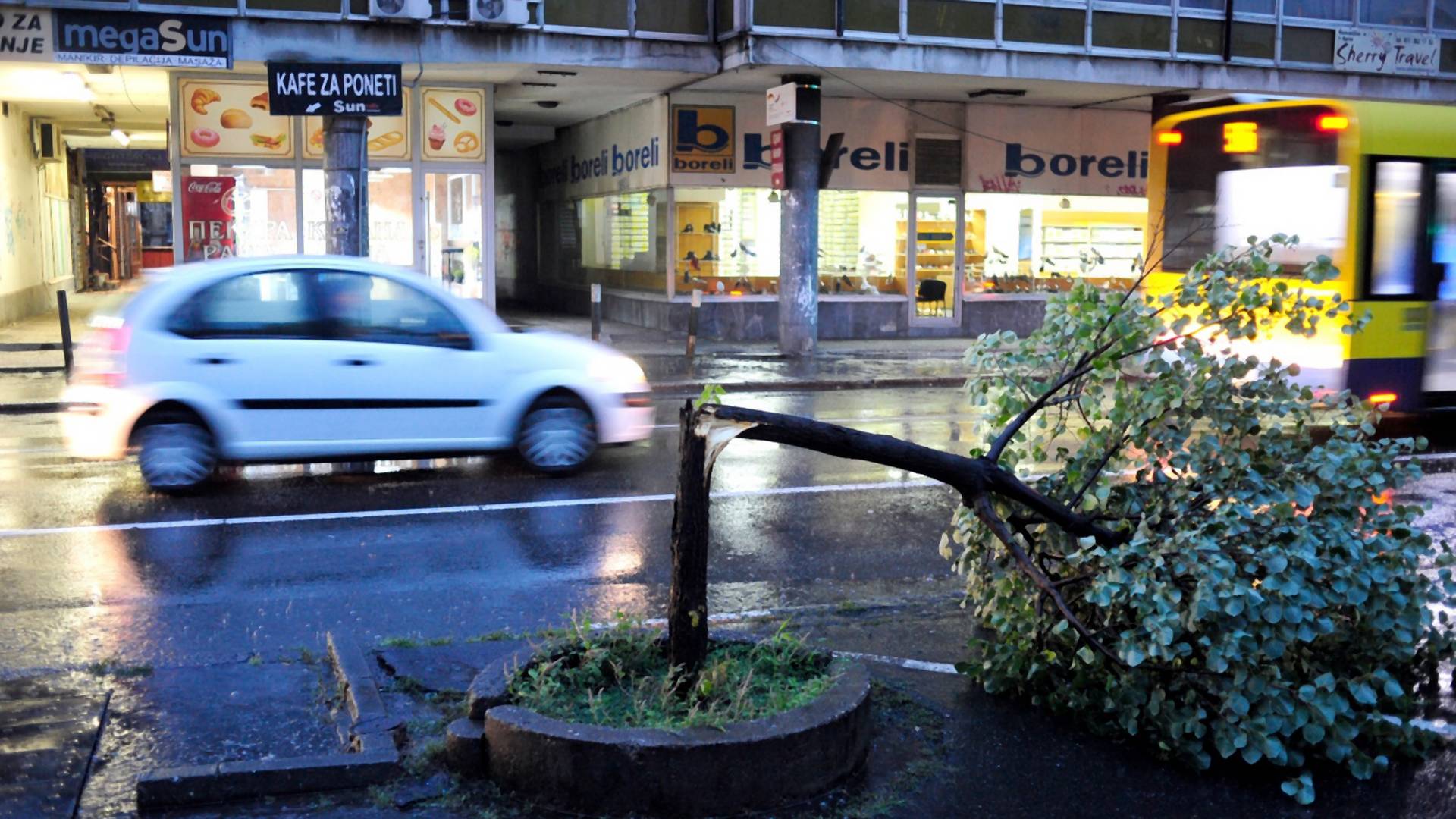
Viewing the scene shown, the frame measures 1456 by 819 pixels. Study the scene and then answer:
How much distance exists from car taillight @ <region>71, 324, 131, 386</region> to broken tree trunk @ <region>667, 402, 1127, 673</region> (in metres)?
6.21

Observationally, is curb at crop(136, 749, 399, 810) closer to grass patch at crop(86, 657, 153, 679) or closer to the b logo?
grass patch at crop(86, 657, 153, 679)

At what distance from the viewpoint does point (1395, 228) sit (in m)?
11.7

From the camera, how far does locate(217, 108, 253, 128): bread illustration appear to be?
2048cm

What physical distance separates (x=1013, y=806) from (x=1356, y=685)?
140cm

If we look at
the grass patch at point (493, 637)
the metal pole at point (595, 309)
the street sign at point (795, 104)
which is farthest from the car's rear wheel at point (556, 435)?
the street sign at point (795, 104)

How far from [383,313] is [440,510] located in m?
1.73

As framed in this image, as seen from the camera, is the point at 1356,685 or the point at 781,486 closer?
the point at 1356,685

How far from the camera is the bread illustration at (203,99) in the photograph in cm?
2028

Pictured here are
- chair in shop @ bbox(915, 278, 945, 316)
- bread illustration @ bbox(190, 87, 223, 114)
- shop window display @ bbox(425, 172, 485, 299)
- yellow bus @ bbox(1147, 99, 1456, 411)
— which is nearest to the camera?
yellow bus @ bbox(1147, 99, 1456, 411)

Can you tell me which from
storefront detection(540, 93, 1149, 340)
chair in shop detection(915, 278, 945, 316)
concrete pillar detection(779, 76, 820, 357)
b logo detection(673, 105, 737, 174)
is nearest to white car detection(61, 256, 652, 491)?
concrete pillar detection(779, 76, 820, 357)

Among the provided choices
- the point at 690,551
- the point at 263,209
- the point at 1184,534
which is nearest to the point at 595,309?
the point at 263,209

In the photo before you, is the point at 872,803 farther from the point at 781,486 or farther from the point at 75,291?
the point at 75,291

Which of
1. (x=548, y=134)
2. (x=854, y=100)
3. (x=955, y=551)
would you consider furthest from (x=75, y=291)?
(x=955, y=551)

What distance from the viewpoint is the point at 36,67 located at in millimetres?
19953
